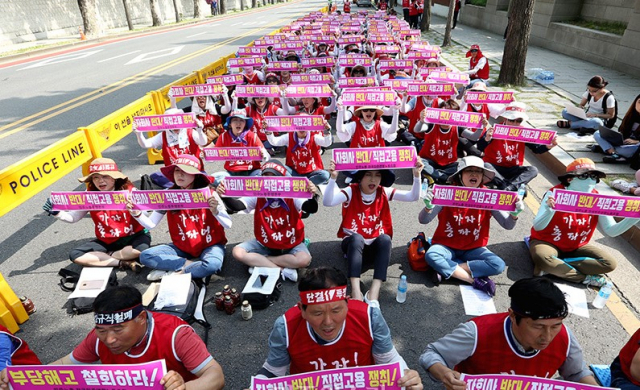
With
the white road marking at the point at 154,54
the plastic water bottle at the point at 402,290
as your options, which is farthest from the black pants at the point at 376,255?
the white road marking at the point at 154,54

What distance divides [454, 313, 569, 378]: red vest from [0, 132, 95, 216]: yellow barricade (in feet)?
16.2

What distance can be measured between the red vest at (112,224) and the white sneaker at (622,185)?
7.38 metres

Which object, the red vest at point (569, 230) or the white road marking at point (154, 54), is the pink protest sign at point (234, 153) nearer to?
the red vest at point (569, 230)

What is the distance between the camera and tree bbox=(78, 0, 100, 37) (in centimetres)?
2533

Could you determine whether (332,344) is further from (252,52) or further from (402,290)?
(252,52)

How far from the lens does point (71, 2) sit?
96.1 feet

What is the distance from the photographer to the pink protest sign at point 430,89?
7.57m

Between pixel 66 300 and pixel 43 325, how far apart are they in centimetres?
39

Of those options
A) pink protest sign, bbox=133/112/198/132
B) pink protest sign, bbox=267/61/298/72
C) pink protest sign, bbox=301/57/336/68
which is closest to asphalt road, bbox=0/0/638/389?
pink protest sign, bbox=133/112/198/132

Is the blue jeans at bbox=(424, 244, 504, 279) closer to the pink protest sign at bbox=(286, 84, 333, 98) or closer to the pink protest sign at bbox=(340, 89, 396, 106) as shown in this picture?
the pink protest sign at bbox=(340, 89, 396, 106)

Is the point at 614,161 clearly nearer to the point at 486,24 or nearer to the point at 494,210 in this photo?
the point at 494,210

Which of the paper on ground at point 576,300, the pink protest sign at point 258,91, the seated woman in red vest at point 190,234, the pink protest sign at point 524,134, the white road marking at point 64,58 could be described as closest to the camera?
the paper on ground at point 576,300

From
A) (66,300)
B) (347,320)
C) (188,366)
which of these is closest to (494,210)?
(347,320)

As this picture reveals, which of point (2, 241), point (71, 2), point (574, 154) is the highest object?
point (71, 2)
